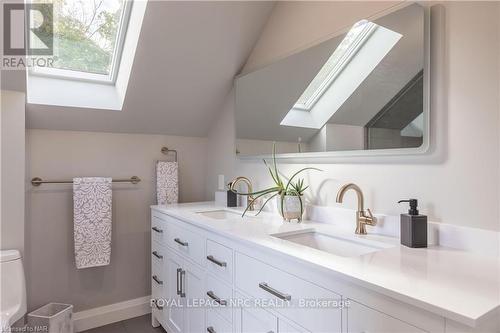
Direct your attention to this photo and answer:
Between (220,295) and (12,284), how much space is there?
4.11 ft

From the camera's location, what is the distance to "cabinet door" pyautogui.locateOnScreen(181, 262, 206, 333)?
5.62ft

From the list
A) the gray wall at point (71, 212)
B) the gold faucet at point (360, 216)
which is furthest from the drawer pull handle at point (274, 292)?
the gray wall at point (71, 212)

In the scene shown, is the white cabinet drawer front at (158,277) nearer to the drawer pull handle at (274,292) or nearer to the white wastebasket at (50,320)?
the white wastebasket at (50,320)

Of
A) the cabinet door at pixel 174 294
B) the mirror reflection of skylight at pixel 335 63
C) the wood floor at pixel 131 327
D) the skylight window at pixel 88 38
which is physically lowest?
the wood floor at pixel 131 327

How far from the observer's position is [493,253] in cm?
110

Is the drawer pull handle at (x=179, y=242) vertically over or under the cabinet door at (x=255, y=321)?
over

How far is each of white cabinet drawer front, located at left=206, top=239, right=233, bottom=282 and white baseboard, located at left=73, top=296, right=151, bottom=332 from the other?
1.30 meters

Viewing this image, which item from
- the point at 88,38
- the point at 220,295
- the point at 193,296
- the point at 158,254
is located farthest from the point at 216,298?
the point at 88,38

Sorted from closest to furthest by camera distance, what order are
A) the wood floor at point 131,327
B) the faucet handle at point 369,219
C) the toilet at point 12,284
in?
the faucet handle at point 369,219, the toilet at point 12,284, the wood floor at point 131,327

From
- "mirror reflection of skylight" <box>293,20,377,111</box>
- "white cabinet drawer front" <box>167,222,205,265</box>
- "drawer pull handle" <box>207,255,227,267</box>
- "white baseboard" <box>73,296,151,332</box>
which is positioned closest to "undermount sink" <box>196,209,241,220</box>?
"white cabinet drawer front" <box>167,222,205,265</box>

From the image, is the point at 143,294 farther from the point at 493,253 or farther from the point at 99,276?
the point at 493,253

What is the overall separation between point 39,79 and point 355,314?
233cm

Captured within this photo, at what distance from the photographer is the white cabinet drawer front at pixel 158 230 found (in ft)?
7.16

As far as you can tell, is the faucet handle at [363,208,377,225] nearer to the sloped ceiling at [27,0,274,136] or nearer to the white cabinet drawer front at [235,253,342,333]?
the white cabinet drawer front at [235,253,342,333]
